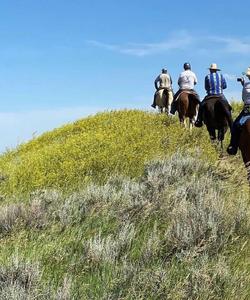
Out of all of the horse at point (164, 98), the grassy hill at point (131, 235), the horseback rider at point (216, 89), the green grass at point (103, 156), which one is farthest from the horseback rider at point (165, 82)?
the grassy hill at point (131, 235)

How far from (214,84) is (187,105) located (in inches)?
121

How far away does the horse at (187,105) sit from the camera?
18625mm

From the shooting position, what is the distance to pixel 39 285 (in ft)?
16.0

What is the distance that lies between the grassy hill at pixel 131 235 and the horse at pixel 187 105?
5538mm

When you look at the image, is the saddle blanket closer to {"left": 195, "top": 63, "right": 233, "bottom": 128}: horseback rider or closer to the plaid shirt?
{"left": 195, "top": 63, "right": 233, "bottom": 128}: horseback rider

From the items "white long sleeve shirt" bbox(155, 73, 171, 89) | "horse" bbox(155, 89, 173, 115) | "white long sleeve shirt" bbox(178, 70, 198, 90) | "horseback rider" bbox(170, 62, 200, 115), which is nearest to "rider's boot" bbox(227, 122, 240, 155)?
"horseback rider" bbox(170, 62, 200, 115)

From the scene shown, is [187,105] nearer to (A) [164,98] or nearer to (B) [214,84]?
(B) [214,84]

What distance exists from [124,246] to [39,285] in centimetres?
153

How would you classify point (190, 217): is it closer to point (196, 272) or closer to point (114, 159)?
point (196, 272)

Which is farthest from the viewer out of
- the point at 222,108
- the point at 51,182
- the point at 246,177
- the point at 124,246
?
the point at 222,108

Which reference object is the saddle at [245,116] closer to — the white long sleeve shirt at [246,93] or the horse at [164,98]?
the white long sleeve shirt at [246,93]

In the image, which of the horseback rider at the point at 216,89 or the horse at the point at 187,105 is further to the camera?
the horse at the point at 187,105

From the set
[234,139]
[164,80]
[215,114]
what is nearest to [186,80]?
[215,114]

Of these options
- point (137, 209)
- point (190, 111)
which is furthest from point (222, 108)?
point (137, 209)
